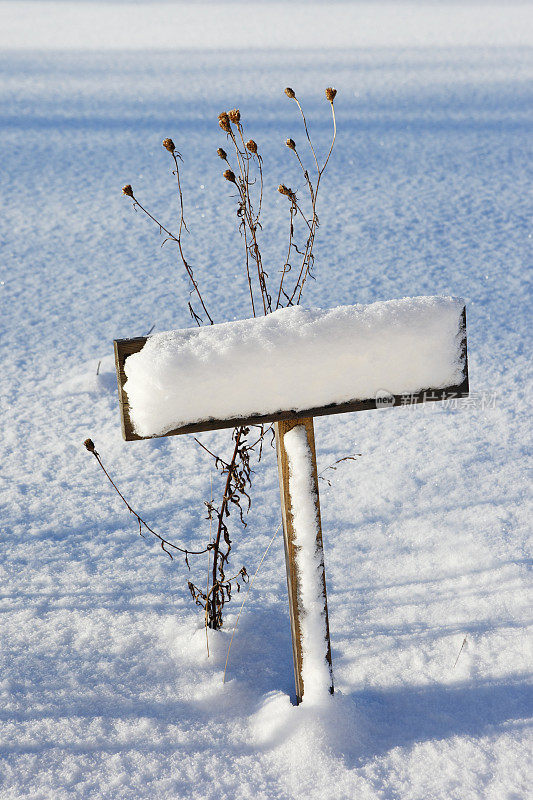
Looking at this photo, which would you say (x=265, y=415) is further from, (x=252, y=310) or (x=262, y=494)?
(x=252, y=310)

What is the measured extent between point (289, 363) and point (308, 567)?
54 centimetres

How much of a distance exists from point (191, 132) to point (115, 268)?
8.76 ft

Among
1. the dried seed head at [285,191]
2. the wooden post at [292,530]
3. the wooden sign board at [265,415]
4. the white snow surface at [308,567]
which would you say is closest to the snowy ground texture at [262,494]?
the white snow surface at [308,567]

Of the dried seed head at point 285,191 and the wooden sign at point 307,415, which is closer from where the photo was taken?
the wooden sign at point 307,415

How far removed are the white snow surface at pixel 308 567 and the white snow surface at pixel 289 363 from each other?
0.64ft

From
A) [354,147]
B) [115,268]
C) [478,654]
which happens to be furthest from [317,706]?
[354,147]

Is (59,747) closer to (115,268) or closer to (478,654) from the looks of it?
(478,654)

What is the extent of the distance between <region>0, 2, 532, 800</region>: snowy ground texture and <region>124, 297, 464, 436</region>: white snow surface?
→ 86cm

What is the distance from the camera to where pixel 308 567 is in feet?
5.79

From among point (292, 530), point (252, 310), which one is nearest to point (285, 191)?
point (292, 530)

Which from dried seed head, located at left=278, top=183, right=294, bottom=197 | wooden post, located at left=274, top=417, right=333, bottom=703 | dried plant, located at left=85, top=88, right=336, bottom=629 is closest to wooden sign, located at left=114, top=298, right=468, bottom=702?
wooden post, located at left=274, top=417, right=333, bottom=703

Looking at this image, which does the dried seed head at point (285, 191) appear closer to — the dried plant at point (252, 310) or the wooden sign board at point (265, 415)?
the dried plant at point (252, 310)

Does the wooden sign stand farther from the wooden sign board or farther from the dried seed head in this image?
the dried seed head

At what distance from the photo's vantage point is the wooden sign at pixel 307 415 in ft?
5.06
